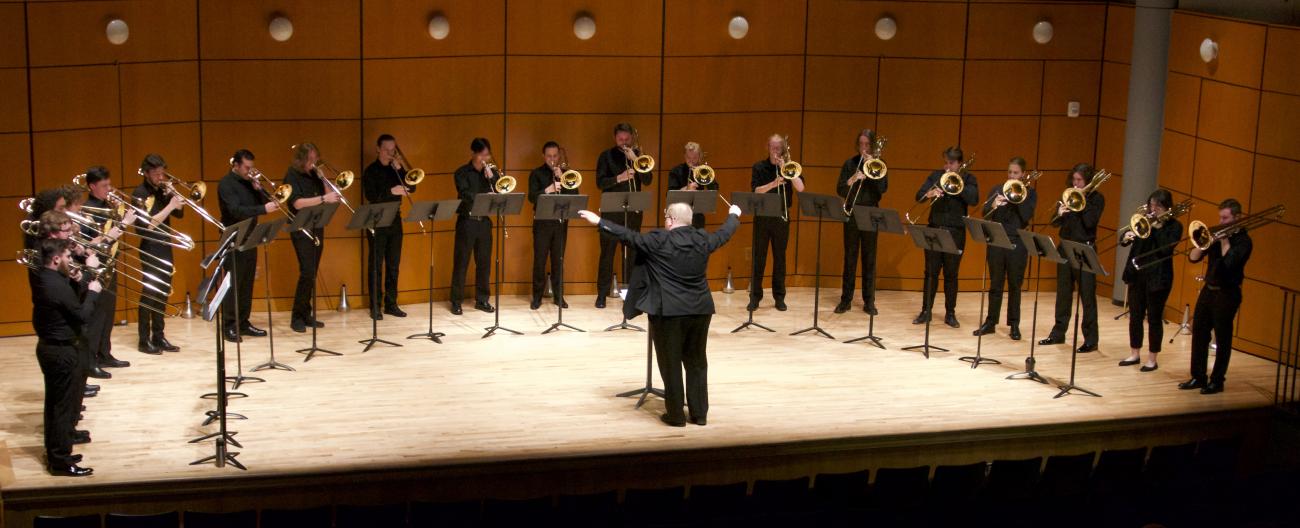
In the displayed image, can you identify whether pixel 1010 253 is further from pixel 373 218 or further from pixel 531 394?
pixel 373 218

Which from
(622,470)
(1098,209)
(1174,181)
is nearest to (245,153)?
(622,470)

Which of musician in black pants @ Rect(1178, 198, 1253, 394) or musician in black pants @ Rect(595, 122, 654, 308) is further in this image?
musician in black pants @ Rect(595, 122, 654, 308)

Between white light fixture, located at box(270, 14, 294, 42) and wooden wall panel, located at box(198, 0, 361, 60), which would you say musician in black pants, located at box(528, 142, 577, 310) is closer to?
wooden wall panel, located at box(198, 0, 361, 60)

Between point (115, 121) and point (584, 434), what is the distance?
14.7 feet

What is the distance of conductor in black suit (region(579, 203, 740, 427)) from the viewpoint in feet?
25.6

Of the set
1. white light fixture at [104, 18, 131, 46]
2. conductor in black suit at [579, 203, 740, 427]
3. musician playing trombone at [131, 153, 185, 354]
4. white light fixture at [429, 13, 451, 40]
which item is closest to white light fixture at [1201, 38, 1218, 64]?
conductor in black suit at [579, 203, 740, 427]

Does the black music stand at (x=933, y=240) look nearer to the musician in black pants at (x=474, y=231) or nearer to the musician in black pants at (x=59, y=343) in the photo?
the musician in black pants at (x=474, y=231)

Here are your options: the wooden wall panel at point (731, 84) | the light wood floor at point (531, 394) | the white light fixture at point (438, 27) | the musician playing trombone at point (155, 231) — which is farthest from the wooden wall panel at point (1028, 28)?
the musician playing trombone at point (155, 231)

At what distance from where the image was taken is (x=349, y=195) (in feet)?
35.7

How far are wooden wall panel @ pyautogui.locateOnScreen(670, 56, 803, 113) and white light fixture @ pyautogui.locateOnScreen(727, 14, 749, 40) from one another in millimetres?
225

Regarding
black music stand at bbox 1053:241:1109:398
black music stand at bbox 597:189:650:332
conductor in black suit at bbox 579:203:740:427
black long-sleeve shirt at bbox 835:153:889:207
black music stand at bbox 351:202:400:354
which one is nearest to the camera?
conductor in black suit at bbox 579:203:740:427

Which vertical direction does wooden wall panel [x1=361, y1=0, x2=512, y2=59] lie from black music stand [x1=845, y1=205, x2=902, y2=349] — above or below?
above

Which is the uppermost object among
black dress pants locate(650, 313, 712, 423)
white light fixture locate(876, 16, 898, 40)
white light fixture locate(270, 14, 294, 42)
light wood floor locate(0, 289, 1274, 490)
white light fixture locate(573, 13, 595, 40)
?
white light fixture locate(876, 16, 898, 40)

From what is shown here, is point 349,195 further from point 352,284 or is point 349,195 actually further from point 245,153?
point 245,153
